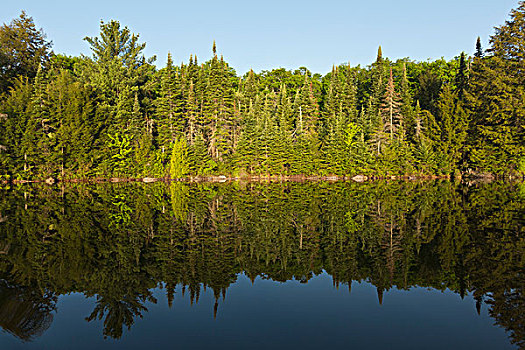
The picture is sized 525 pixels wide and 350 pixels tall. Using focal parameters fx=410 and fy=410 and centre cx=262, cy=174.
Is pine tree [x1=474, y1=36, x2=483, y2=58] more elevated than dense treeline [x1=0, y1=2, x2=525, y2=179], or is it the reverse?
pine tree [x1=474, y1=36, x2=483, y2=58]

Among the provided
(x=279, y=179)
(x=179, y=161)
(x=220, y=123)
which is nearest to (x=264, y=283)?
(x=179, y=161)

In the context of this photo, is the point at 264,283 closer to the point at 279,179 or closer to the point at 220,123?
the point at 279,179

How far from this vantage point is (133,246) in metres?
10.9

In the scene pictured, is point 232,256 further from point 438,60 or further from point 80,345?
point 438,60

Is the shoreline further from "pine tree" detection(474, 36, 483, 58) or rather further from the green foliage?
"pine tree" detection(474, 36, 483, 58)

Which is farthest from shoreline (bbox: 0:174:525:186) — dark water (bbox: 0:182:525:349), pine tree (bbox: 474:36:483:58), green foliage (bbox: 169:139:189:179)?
dark water (bbox: 0:182:525:349)

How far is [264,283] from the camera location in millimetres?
8266

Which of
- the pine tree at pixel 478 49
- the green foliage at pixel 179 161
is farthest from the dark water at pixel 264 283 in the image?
the pine tree at pixel 478 49

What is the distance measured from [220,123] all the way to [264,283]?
159ft

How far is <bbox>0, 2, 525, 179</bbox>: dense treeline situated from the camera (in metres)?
43.1

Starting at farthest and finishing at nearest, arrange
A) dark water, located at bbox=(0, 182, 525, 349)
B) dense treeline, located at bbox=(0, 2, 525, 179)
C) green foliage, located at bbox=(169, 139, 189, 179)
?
green foliage, located at bbox=(169, 139, 189, 179)
dense treeline, located at bbox=(0, 2, 525, 179)
dark water, located at bbox=(0, 182, 525, 349)

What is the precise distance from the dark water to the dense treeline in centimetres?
3224

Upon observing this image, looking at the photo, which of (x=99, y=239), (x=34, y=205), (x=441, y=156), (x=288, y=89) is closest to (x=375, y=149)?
(x=441, y=156)

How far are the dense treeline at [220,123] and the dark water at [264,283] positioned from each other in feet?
106
